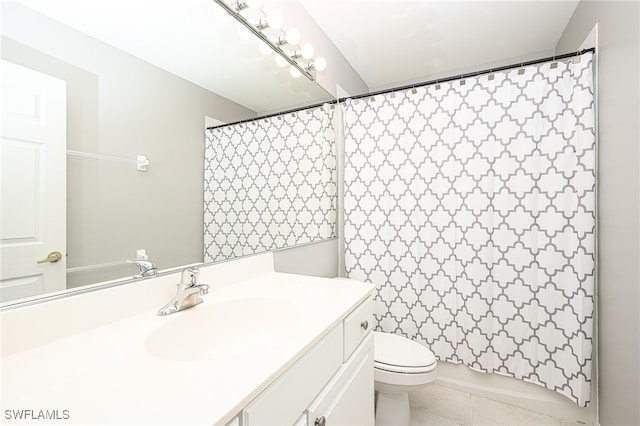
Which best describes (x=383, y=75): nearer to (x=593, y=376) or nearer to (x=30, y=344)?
(x=593, y=376)

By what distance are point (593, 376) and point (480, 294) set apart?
2.09 feet

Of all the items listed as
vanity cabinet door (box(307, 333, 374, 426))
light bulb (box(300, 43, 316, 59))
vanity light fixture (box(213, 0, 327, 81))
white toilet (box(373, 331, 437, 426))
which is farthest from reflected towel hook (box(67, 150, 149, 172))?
white toilet (box(373, 331, 437, 426))

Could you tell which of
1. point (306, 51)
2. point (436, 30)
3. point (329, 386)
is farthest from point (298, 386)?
point (436, 30)

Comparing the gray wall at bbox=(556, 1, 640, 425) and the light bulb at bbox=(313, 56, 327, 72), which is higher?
the light bulb at bbox=(313, 56, 327, 72)

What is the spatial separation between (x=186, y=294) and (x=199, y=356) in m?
0.18

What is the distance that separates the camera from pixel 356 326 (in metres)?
0.96

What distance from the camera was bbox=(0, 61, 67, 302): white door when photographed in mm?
602

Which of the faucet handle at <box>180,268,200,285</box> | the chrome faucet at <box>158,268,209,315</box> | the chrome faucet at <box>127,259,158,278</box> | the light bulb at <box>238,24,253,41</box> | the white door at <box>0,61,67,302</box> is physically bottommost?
the chrome faucet at <box>158,268,209,315</box>

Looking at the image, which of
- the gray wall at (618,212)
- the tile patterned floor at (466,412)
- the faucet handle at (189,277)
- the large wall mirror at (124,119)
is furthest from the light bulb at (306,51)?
the tile patterned floor at (466,412)

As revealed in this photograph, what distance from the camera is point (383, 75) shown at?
8.46 ft

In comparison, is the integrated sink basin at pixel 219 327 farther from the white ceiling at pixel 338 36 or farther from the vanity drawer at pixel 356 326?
the white ceiling at pixel 338 36

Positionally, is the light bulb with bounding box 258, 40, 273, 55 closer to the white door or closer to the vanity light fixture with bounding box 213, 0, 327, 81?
the vanity light fixture with bounding box 213, 0, 327, 81

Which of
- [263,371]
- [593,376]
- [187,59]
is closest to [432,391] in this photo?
[593,376]

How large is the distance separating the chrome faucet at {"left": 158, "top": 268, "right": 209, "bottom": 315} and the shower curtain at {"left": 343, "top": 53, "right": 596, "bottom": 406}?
126cm
